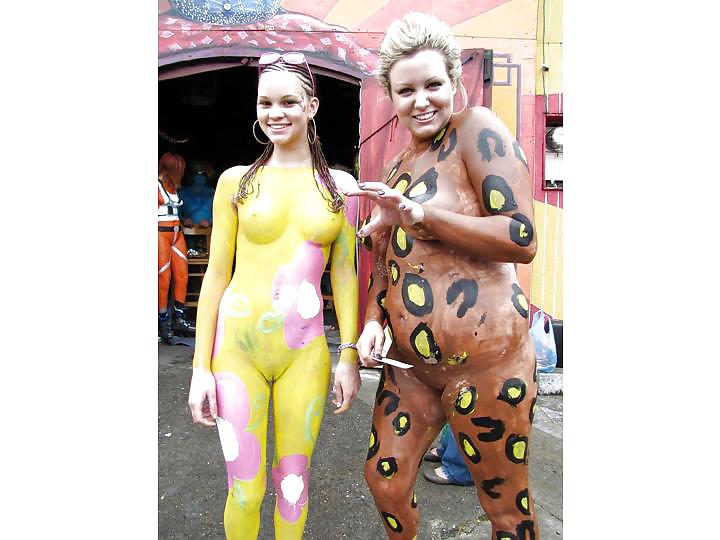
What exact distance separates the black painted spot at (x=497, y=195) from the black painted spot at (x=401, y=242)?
0.88 feet

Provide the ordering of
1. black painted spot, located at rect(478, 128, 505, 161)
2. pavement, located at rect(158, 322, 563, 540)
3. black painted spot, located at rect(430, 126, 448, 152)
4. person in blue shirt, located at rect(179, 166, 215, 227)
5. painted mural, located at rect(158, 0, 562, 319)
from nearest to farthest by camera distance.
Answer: black painted spot, located at rect(478, 128, 505, 161) < black painted spot, located at rect(430, 126, 448, 152) < pavement, located at rect(158, 322, 563, 540) < painted mural, located at rect(158, 0, 562, 319) < person in blue shirt, located at rect(179, 166, 215, 227)

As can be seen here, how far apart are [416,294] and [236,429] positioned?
764 mm

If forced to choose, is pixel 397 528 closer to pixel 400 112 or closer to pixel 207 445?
pixel 400 112

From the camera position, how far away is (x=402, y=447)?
5.17 ft

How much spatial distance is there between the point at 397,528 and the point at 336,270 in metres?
0.91

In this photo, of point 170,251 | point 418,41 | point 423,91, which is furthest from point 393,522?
point 170,251

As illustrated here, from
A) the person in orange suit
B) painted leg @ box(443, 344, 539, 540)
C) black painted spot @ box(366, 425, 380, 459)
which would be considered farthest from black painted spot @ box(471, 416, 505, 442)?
the person in orange suit

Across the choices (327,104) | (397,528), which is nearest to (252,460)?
(397,528)

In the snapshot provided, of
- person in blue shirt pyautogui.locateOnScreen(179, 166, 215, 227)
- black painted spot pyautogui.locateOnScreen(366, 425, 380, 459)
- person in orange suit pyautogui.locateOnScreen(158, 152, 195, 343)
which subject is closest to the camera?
black painted spot pyautogui.locateOnScreen(366, 425, 380, 459)

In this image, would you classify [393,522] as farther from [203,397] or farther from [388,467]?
[203,397]

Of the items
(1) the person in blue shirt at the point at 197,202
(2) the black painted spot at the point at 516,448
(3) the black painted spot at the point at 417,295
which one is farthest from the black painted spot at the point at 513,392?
(1) the person in blue shirt at the point at 197,202

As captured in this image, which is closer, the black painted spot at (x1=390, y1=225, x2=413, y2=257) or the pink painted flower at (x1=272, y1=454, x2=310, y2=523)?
the black painted spot at (x1=390, y1=225, x2=413, y2=257)

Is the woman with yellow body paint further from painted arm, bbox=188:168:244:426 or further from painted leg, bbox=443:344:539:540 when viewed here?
painted leg, bbox=443:344:539:540

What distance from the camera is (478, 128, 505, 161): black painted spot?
1405 millimetres
